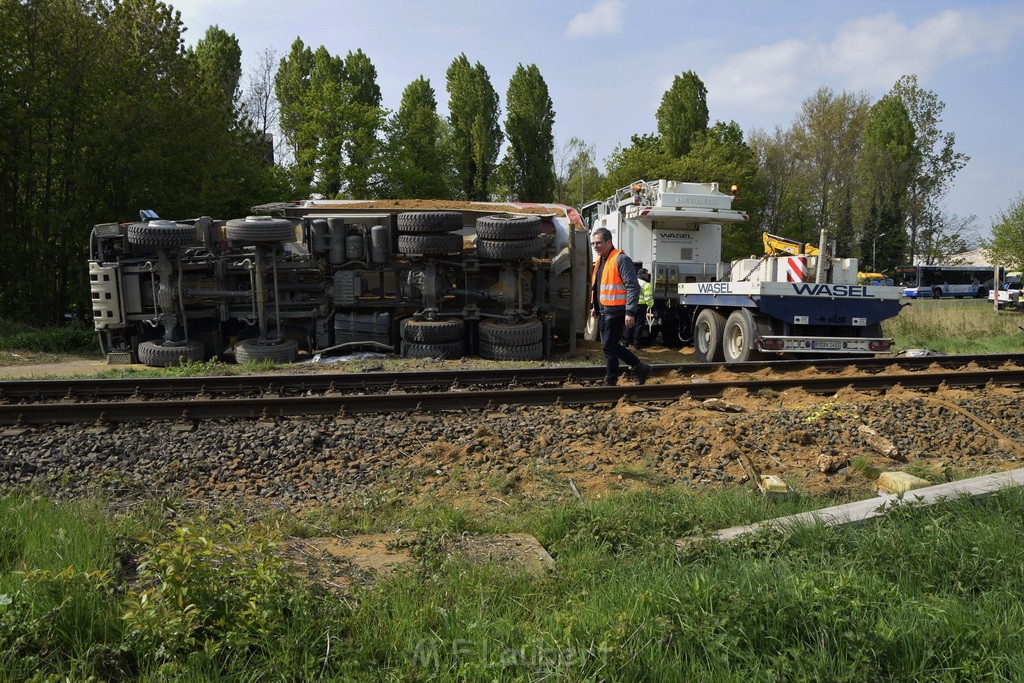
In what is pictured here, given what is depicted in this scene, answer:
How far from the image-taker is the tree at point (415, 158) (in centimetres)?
3334

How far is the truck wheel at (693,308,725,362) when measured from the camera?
11469 millimetres

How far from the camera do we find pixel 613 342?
8094 mm

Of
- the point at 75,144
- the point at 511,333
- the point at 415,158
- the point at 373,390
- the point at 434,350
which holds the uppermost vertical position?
the point at 415,158

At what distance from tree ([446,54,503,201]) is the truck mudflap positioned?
3389 centimetres

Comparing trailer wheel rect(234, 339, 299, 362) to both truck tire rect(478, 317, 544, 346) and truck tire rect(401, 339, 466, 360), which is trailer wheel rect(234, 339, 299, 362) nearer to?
truck tire rect(401, 339, 466, 360)

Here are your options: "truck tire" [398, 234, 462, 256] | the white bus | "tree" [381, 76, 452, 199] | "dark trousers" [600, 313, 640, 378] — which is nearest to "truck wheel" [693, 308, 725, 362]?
"dark trousers" [600, 313, 640, 378]

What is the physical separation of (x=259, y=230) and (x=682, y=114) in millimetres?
41019

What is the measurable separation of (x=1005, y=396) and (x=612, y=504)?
233 inches

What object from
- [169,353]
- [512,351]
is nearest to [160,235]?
[169,353]

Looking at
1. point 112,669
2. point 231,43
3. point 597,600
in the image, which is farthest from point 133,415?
point 231,43

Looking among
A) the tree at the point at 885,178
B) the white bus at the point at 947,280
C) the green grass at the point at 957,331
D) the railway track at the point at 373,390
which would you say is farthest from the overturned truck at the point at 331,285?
the white bus at the point at 947,280

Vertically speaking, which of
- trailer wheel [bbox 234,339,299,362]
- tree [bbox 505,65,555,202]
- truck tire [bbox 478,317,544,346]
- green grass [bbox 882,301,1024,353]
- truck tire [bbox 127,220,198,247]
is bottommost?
green grass [bbox 882,301,1024,353]

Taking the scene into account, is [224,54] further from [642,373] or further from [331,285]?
[642,373]

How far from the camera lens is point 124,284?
11211mm
